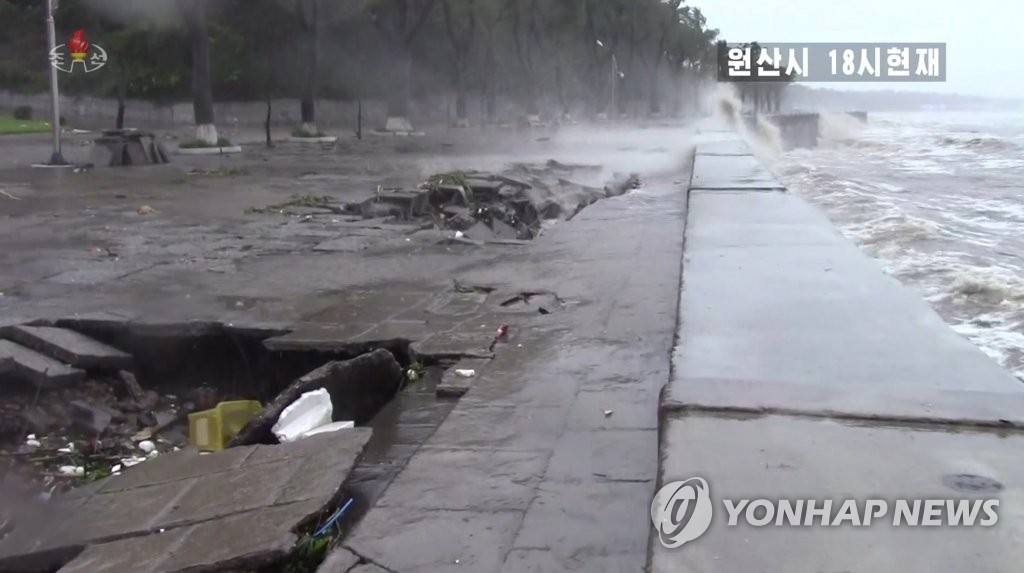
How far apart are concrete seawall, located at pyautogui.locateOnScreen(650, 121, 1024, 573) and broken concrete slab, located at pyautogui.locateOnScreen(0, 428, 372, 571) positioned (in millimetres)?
1084

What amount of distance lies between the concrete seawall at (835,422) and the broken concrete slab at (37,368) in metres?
2.75

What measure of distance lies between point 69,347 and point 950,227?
1168 cm

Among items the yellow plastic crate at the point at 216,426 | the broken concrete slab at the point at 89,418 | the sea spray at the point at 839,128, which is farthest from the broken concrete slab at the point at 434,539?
the sea spray at the point at 839,128

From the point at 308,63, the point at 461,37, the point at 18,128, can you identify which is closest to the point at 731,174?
the point at 308,63

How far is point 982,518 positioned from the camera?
2.17 metres

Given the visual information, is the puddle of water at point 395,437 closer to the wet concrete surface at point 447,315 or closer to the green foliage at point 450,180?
the wet concrete surface at point 447,315

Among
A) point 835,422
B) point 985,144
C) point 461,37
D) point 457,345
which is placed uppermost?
point 461,37

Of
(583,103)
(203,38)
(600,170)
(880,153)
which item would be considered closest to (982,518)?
(600,170)

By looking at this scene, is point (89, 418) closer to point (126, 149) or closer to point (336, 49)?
point (126, 149)

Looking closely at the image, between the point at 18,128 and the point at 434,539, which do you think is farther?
the point at 18,128

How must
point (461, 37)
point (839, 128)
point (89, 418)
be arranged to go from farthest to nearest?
point (839, 128) → point (461, 37) → point (89, 418)

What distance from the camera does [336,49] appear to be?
4097 cm

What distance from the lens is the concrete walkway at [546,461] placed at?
2.52 metres

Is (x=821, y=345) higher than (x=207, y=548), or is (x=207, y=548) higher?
(x=821, y=345)
